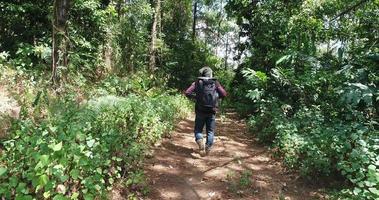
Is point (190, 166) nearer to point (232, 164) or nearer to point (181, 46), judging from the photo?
point (232, 164)

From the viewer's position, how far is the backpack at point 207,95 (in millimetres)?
7754

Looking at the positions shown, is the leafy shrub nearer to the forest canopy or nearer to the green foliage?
the forest canopy

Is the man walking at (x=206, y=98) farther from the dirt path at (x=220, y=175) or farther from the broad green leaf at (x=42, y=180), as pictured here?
the broad green leaf at (x=42, y=180)

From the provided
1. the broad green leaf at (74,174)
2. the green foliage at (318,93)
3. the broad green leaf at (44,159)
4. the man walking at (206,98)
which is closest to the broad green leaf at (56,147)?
the broad green leaf at (44,159)

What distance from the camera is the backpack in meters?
7.75

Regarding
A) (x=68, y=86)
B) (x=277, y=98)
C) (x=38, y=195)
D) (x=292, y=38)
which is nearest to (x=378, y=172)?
(x=38, y=195)

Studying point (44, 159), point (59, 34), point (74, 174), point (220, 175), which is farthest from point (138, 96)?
point (44, 159)

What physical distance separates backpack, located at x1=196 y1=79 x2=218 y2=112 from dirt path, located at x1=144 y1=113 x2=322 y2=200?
1.07 m

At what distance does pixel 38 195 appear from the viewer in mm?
4164

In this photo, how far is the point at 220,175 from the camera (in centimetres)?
677

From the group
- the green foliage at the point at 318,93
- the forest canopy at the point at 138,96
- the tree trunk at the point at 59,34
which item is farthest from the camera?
the tree trunk at the point at 59,34

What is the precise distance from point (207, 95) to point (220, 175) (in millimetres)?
1751

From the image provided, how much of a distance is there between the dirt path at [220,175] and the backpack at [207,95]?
107cm

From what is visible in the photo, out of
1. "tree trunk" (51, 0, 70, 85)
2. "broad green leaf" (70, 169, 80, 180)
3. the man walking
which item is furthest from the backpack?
"broad green leaf" (70, 169, 80, 180)
